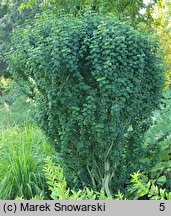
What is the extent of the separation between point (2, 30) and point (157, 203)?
15.3 m

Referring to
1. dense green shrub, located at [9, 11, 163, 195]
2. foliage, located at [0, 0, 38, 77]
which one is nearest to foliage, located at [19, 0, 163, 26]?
dense green shrub, located at [9, 11, 163, 195]

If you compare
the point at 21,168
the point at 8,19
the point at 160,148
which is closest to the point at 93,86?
the point at 160,148

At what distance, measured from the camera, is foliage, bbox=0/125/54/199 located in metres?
3.49

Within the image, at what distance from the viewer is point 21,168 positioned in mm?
3609

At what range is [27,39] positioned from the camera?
3.19 m

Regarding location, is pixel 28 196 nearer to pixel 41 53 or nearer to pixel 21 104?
pixel 41 53

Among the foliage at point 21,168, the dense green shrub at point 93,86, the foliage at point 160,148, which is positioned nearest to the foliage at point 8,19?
the foliage at point 21,168

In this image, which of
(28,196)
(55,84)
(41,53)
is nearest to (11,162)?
(28,196)

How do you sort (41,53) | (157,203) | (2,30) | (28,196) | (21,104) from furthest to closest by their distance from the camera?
1. (2,30)
2. (21,104)
3. (28,196)
4. (41,53)
5. (157,203)

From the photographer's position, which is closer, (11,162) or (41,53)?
(41,53)

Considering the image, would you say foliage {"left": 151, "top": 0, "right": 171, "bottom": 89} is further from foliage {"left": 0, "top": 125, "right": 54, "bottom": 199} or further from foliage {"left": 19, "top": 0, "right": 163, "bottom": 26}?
foliage {"left": 0, "top": 125, "right": 54, "bottom": 199}

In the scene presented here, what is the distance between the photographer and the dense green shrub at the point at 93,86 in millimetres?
2934

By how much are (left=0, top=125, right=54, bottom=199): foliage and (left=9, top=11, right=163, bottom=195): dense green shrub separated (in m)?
0.45

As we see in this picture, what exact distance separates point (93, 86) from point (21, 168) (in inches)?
48.3
